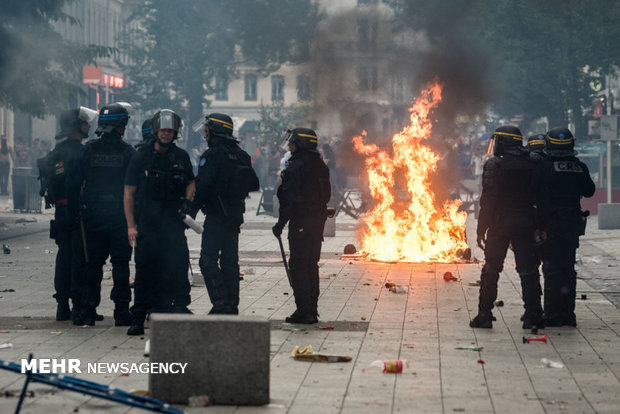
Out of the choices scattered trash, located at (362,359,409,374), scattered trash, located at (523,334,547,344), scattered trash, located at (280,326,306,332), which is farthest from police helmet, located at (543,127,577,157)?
scattered trash, located at (362,359,409,374)

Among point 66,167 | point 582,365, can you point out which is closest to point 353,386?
point 582,365

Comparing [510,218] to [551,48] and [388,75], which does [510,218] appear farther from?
[551,48]

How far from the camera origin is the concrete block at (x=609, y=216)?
24562mm

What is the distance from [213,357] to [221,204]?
3.61m

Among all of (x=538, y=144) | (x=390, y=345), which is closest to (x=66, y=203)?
(x=390, y=345)

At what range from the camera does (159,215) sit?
9586 millimetres

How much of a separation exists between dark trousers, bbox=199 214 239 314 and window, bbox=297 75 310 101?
72.4 feet

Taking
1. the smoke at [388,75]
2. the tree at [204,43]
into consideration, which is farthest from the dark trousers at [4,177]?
the tree at [204,43]

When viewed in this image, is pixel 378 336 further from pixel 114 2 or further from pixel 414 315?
pixel 114 2

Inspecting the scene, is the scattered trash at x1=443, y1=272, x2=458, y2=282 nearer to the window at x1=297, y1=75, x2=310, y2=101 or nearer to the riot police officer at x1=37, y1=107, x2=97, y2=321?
the riot police officer at x1=37, y1=107, x2=97, y2=321

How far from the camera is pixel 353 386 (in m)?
7.39

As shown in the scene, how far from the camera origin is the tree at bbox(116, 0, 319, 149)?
55.2 meters

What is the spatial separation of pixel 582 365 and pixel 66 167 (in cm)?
459

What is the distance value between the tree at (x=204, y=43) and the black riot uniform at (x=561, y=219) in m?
42.6
